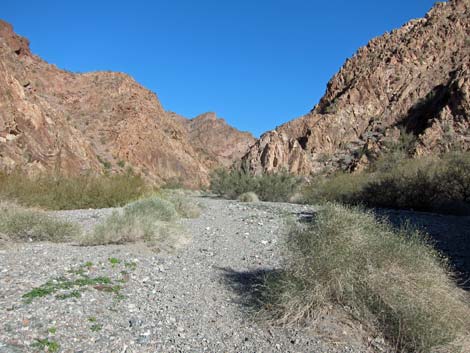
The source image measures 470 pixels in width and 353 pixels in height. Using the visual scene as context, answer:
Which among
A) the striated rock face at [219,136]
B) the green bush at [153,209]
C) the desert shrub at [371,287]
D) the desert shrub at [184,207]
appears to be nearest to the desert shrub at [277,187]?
the desert shrub at [184,207]

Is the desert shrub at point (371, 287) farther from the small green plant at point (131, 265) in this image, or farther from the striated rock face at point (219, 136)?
the striated rock face at point (219, 136)

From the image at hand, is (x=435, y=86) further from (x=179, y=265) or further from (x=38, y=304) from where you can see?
(x=38, y=304)

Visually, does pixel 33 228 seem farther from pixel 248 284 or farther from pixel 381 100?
pixel 381 100

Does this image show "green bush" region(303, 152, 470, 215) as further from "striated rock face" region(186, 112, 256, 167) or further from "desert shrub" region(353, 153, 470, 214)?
"striated rock face" region(186, 112, 256, 167)

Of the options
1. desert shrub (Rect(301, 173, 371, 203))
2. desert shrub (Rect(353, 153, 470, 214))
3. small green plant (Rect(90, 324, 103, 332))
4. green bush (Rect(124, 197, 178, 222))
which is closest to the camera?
small green plant (Rect(90, 324, 103, 332))

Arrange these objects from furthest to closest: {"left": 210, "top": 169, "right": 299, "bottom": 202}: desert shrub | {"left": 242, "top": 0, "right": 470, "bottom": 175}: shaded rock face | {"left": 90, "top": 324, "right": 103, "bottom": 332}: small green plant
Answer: {"left": 242, "top": 0, "right": 470, "bottom": 175}: shaded rock face → {"left": 210, "top": 169, "right": 299, "bottom": 202}: desert shrub → {"left": 90, "top": 324, "right": 103, "bottom": 332}: small green plant

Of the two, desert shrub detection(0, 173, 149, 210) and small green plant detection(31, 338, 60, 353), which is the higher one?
desert shrub detection(0, 173, 149, 210)

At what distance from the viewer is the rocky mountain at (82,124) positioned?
887 inches

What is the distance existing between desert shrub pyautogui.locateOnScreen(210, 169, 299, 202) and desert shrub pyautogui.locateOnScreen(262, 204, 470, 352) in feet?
63.9

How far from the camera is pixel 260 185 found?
25656mm

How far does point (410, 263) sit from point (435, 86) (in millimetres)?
34521

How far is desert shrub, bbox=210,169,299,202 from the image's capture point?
24500 mm

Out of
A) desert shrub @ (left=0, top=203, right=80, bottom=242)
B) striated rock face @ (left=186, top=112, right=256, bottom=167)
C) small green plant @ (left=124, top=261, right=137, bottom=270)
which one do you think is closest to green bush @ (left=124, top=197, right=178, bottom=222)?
desert shrub @ (left=0, top=203, right=80, bottom=242)

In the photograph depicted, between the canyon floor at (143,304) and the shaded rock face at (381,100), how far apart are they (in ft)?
87.0
